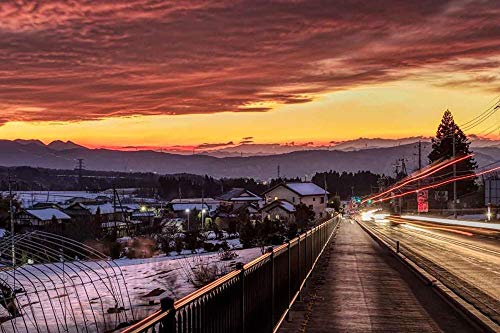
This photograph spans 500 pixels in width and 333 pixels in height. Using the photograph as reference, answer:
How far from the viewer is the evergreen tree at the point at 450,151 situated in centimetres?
11619

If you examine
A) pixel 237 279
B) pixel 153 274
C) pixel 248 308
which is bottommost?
pixel 153 274

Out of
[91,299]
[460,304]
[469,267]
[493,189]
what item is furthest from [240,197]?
[460,304]

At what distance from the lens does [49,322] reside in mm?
16734

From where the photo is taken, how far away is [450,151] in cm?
12256

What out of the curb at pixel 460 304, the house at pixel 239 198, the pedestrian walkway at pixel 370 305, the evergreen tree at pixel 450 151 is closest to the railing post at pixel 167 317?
the pedestrian walkway at pixel 370 305

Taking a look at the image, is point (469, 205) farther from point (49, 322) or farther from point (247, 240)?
point (49, 322)

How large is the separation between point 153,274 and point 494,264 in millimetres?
15685

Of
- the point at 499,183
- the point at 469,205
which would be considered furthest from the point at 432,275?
the point at 469,205

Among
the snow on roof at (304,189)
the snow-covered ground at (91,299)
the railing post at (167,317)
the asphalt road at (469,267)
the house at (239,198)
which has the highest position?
the snow on roof at (304,189)

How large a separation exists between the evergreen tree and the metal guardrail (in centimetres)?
10335

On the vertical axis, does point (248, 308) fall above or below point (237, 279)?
below

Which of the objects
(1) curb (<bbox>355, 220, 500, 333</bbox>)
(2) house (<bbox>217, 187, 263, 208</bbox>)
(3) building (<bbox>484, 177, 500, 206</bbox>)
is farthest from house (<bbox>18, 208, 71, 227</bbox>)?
(1) curb (<bbox>355, 220, 500, 333</bbox>)

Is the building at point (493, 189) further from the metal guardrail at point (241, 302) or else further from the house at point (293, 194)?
the house at point (293, 194)

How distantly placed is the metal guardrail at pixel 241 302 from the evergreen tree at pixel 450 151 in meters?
103
